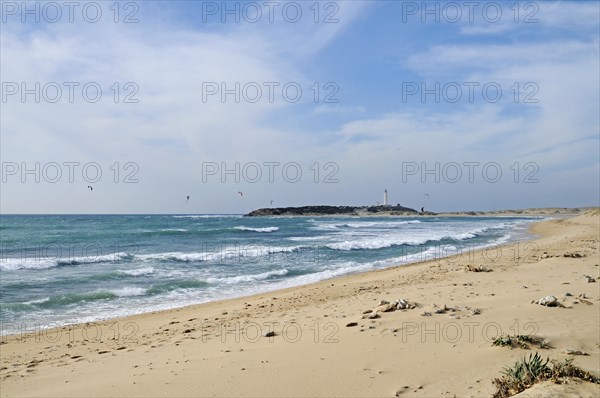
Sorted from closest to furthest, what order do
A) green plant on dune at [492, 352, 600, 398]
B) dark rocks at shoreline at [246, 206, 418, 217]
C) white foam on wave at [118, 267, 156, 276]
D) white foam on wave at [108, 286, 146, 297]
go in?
1. green plant on dune at [492, 352, 600, 398]
2. white foam on wave at [108, 286, 146, 297]
3. white foam on wave at [118, 267, 156, 276]
4. dark rocks at shoreline at [246, 206, 418, 217]

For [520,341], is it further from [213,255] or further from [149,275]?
[213,255]

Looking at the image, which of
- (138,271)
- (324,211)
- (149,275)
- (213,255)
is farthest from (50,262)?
(324,211)

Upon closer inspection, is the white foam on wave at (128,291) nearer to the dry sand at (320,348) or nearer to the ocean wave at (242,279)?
the ocean wave at (242,279)

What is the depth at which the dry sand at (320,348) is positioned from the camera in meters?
4.46

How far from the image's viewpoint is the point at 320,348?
560cm

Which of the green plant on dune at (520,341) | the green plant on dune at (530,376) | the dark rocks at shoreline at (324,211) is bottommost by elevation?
the dark rocks at shoreline at (324,211)

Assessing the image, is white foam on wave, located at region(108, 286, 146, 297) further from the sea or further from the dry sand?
the dry sand

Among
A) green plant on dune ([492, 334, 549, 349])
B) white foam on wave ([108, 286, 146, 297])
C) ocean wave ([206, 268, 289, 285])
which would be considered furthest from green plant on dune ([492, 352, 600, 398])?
ocean wave ([206, 268, 289, 285])

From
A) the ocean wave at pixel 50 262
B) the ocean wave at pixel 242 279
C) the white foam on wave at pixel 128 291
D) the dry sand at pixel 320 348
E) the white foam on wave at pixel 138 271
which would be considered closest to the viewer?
the dry sand at pixel 320 348

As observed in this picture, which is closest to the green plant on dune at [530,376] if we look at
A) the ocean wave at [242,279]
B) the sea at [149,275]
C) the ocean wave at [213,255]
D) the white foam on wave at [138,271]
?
the sea at [149,275]

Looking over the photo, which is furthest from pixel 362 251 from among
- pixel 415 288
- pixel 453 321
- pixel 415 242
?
pixel 453 321

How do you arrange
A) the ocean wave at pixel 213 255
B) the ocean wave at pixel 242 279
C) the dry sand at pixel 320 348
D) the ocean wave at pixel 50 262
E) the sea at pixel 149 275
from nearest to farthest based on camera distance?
the dry sand at pixel 320 348, the sea at pixel 149 275, the ocean wave at pixel 242 279, the ocean wave at pixel 50 262, the ocean wave at pixel 213 255

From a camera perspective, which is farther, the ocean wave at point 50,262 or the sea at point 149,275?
the ocean wave at point 50,262

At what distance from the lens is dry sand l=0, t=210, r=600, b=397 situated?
4.46 m
